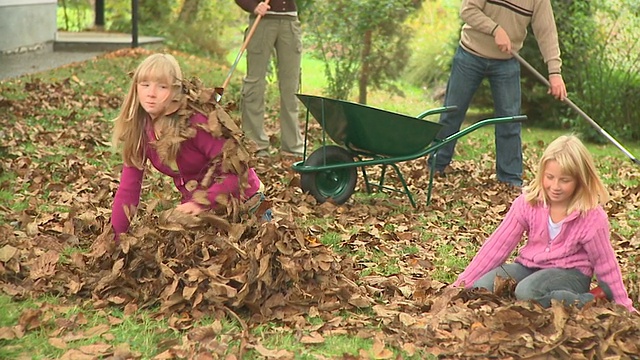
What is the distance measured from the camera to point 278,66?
8234 mm

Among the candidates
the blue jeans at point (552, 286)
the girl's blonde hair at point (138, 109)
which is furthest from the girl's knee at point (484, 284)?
the girl's blonde hair at point (138, 109)

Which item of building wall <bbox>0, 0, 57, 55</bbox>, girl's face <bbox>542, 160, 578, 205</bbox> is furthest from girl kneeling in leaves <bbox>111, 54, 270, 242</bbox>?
building wall <bbox>0, 0, 57, 55</bbox>

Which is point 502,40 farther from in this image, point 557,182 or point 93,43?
point 93,43

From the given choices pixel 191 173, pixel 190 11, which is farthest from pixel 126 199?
pixel 190 11

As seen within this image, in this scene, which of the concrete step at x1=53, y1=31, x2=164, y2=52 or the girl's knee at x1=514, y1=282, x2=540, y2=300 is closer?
the girl's knee at x1=514, y1=282, x2=540, y2=300

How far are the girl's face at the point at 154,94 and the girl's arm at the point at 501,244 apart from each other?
5.17 ft

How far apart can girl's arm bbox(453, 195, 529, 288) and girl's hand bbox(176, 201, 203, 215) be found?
4.03 feet

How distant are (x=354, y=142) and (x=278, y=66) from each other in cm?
198

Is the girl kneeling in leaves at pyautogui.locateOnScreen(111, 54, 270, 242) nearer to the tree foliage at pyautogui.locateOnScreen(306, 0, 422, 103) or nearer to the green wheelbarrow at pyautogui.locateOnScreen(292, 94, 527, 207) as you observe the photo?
the green wheelbarrow at pyautogui.locateOnScreen(292, 94, 527, 207)

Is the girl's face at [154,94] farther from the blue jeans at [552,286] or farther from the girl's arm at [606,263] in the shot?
the girl's arm at [606,263]

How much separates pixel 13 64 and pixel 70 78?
2.29 meters

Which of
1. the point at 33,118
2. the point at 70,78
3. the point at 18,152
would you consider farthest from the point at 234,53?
the point at 18,152

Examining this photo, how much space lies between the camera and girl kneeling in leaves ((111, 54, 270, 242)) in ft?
14.3

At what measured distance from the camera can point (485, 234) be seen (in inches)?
234
